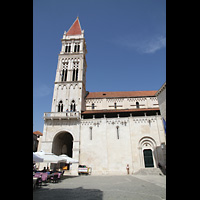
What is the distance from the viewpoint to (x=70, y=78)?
28016 millimetres

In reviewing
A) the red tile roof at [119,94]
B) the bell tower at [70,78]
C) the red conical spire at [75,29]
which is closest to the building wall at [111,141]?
the bell tower at [70,78]

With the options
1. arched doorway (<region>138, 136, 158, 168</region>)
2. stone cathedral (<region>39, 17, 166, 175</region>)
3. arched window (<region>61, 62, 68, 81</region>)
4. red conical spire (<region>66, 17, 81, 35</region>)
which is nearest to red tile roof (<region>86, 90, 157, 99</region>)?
stone cathedral (<region>39, 17, 166, 175</region>)

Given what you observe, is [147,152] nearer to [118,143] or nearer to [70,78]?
[118,143]

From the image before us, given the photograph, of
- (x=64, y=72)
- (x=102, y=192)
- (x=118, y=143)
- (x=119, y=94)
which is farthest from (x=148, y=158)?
(x=64, y=72)

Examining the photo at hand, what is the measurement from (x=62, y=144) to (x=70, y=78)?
12.6 metres

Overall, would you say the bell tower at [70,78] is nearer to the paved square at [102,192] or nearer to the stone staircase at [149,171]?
the stone staircase at [149,171]

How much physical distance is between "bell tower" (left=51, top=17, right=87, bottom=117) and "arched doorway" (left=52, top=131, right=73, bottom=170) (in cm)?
426

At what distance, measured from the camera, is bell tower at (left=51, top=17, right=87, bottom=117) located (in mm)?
25688

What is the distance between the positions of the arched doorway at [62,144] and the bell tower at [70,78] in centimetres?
426

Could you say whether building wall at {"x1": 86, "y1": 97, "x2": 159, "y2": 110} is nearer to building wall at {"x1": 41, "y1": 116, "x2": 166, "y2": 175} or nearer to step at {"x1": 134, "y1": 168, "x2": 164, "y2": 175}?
building wall at {"x1": 41, "y1": 116, "x2": 166, "y2": 175}
